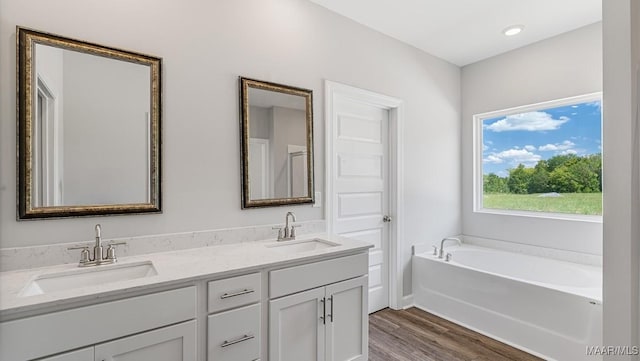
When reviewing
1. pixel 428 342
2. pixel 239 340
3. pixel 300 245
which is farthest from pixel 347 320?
pixel 428 342

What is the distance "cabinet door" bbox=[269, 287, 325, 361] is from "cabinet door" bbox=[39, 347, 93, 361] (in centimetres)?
75

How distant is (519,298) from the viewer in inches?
97.7

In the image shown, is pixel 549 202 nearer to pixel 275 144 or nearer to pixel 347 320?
pixel 347 320

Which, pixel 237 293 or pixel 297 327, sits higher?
pixel 237 293

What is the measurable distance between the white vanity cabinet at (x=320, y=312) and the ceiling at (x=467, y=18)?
199cm

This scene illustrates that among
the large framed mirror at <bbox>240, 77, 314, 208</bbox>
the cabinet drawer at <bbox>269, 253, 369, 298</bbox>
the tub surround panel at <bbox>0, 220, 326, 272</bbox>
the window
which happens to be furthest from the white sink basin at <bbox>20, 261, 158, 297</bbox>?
the window

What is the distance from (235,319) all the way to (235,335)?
0.08 metres

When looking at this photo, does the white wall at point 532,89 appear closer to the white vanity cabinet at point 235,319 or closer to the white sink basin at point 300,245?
the white sink basin at point 300,245

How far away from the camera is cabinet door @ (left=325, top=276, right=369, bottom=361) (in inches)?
72.3

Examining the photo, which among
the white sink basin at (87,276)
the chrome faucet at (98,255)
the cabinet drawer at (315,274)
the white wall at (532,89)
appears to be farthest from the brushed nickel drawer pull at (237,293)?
the white wall at (532,89)

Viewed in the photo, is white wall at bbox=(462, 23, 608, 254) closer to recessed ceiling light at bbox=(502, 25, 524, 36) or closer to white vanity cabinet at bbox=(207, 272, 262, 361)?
recessed ceiling light at bbox=(502, 25, 524, 36)

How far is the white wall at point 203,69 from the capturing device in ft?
4.93

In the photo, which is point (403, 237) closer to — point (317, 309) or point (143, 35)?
point (317, 309)

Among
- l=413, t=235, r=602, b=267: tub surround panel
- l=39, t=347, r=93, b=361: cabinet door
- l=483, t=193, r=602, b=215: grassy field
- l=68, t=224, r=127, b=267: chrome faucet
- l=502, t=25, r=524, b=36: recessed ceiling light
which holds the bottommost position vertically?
l=413, t=235, r=602, b=267: tub surround panel
